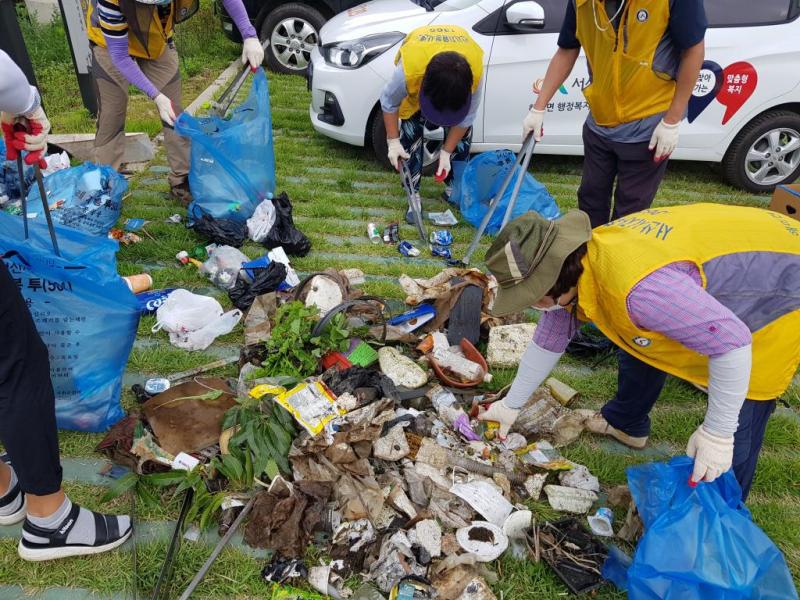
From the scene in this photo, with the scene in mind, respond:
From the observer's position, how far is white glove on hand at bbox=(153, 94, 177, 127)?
365cm

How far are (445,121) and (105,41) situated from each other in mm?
2099

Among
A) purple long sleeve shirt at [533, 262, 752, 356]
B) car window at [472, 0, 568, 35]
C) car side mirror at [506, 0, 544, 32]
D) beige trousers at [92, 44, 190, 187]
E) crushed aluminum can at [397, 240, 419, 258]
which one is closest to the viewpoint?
purple long sleeve shirt at [533, 262, 752, 356]

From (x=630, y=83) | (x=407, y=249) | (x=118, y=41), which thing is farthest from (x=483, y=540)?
(x=118, y=41)

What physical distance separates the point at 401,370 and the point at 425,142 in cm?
247

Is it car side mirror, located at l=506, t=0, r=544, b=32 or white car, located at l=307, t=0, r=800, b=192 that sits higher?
car side mirror, located at l=506, t=0, r=544, b=32

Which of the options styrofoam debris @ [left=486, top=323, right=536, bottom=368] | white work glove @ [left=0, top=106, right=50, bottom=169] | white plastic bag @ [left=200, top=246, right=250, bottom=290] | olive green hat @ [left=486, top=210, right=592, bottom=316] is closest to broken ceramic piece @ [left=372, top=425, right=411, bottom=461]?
styrofoam debris @ [left=486, top=323, right=536, bottom=368]

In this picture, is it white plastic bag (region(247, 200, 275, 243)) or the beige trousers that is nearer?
the beige trousers

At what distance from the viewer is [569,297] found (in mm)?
1897

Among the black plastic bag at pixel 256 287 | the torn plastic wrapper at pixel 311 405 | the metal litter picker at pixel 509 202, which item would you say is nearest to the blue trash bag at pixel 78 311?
the torn plastic wrapper at pixel 311 405

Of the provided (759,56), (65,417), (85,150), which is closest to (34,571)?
(65,417)

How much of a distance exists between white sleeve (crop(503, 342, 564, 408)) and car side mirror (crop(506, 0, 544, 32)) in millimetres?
3201

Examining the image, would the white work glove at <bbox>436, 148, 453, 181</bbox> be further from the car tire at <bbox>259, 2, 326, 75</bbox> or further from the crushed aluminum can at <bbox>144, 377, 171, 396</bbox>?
the car tire at <bbox>259, 2, 326, 75</bbox>

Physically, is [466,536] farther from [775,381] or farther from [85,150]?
[85,150]

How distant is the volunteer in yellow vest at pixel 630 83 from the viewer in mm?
2498
